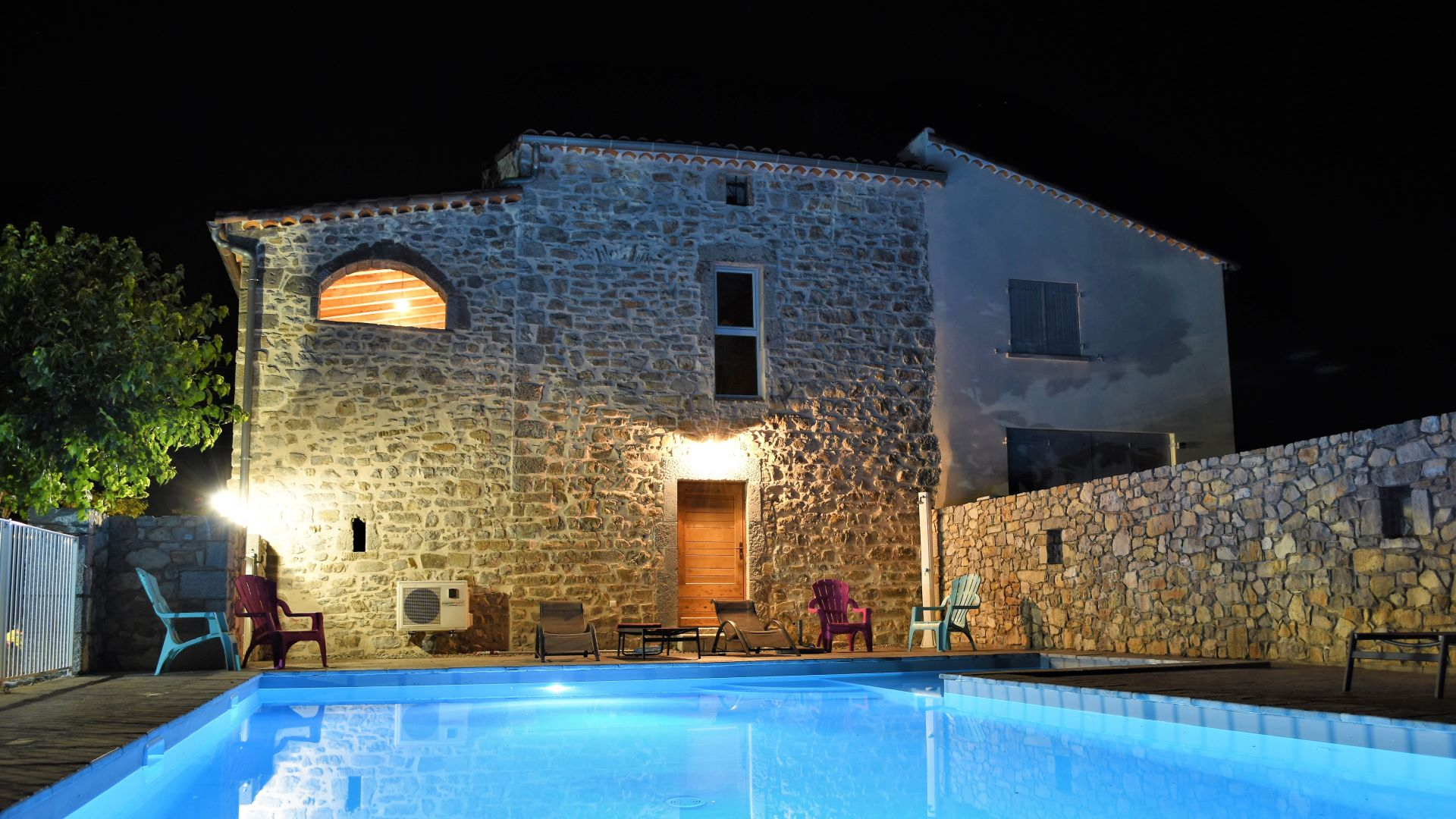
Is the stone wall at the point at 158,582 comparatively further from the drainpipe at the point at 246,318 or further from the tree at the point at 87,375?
the drainpipe at the point at 246,318

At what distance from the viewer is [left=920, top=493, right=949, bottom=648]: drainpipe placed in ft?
40.1

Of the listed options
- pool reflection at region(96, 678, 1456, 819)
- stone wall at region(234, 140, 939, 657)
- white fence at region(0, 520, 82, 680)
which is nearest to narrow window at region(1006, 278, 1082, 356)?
stone wall at region(234, 140, 939, 657)

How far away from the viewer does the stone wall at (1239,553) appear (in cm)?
718

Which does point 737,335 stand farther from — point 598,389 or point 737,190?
point 598,389

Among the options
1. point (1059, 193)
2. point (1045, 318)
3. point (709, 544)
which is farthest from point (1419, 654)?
point (1059, 193)

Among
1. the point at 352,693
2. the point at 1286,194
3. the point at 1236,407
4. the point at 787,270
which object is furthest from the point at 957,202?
the point at 352,693

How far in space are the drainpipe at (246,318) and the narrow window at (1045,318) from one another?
Answer: 308 inches

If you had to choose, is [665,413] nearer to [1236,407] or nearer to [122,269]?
[122,269]

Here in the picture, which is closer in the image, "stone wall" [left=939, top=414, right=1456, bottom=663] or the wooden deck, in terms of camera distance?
the wooden deck

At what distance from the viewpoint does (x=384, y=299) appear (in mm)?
11930

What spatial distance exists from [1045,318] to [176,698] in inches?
393

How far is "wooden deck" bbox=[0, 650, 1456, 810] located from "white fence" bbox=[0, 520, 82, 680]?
173 millimetres

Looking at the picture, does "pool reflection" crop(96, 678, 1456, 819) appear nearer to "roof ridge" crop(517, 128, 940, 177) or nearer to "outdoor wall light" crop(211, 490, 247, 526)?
"outdoor wall light" crop(211, 490, 247, 526)

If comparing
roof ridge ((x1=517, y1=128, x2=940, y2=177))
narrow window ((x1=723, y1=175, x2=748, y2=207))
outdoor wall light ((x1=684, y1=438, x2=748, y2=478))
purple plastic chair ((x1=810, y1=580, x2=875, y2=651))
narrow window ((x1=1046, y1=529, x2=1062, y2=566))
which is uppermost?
roof ridge ((x1=517, y1=128, x2=940, y2=177))
